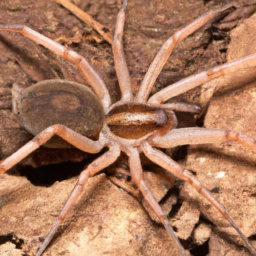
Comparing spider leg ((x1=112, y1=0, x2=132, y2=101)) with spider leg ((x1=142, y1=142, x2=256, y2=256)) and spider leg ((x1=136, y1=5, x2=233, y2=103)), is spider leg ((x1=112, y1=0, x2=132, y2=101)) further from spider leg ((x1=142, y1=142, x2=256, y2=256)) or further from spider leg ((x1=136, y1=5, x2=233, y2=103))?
spider leg ((x1=142, y1=142, x2=256, y2=256))

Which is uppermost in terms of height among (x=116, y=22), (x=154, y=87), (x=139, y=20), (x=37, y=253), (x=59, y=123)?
(x=139, y=20)

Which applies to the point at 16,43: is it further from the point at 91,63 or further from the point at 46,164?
the point at 46,164

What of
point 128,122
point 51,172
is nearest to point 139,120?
point 128,122

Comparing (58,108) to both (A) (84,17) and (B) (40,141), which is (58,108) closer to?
(B) (40,141)

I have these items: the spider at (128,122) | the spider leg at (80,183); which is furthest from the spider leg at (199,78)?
the spider leg at (80,183)

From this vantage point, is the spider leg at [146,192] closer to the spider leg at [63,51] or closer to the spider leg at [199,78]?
the spider leg at [199,78]

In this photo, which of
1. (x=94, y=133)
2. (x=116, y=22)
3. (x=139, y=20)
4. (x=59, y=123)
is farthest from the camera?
(x=139, y=20)

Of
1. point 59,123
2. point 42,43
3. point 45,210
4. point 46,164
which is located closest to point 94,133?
point 59,123
